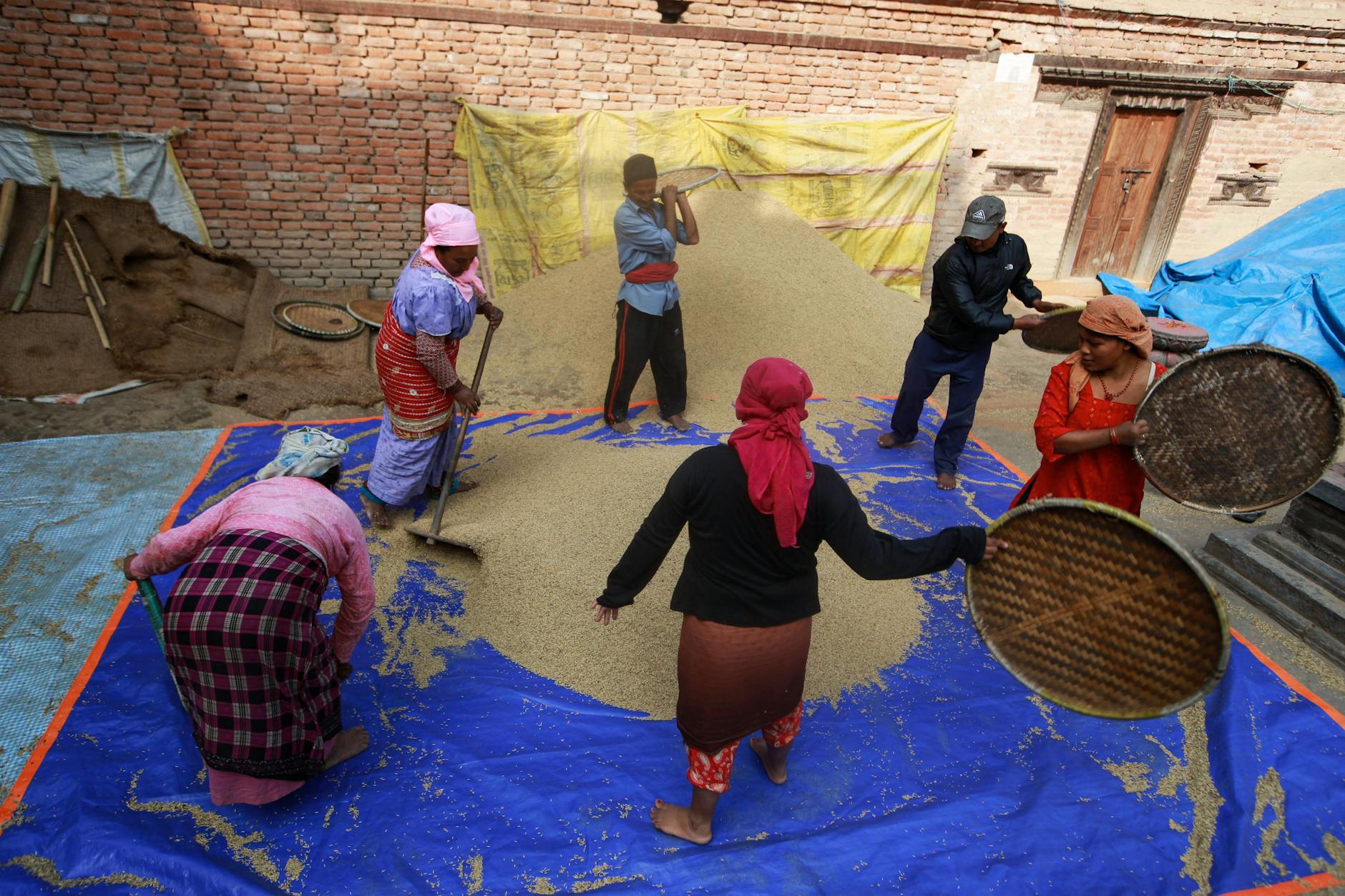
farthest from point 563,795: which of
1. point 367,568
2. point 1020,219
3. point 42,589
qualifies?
point 1020,219

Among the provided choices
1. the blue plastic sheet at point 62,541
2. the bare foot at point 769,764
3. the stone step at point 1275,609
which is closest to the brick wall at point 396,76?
the blue plastic sheet at point 62,541

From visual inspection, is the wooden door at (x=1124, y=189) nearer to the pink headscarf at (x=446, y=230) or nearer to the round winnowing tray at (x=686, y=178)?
the round winnowing tray at (x=686, y=178)

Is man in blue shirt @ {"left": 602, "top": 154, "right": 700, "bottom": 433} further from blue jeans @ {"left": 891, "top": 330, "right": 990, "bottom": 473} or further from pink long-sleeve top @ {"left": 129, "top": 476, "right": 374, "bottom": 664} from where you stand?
pink long-sleeve top @ {"left": 129, "top": 476, "right": 374, "bottom": 664}

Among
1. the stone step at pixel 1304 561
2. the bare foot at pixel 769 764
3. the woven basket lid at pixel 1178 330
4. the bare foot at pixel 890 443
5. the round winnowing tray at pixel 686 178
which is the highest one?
the round winnowing tray at pixel 686 178

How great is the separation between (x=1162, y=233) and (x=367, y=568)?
9.83 m

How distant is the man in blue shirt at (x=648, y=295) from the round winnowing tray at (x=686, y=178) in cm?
13

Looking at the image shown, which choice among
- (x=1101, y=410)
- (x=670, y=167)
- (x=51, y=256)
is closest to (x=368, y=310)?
(x=51, y=256)

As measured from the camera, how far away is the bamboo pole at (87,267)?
518cm

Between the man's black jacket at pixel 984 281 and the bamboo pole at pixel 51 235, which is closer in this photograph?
the man's black jacket at pixel 984 281

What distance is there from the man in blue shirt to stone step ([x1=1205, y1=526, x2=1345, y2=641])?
9.17ft

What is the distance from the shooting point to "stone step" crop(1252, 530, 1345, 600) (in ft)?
10.2

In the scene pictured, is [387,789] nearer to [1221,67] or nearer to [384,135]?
[384,135]

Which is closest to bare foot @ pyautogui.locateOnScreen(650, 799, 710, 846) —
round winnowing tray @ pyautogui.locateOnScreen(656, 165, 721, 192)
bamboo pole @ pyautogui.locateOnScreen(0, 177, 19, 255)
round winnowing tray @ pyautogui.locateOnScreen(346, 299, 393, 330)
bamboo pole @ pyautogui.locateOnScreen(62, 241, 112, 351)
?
round winnowing tray @ pyautogui.locateOnScreen(656, 165, 721, 192)

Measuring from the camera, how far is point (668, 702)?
2.52m
